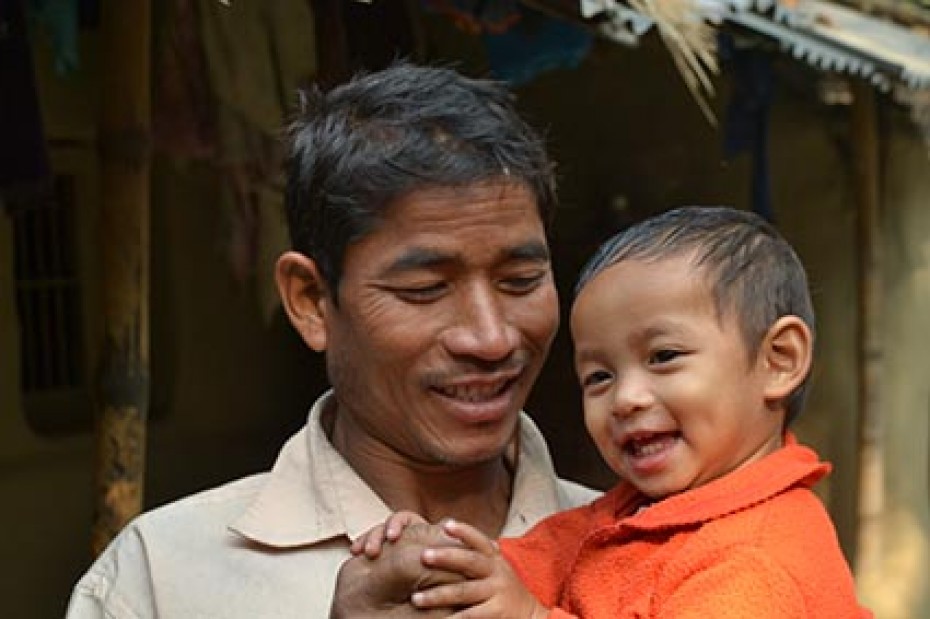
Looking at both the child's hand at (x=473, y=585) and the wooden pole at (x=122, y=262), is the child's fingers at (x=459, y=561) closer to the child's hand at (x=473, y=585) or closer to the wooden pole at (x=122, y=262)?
the child's hand at (x=473, y=585)

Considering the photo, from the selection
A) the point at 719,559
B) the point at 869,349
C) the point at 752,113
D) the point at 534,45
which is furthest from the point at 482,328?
the point at 869,349

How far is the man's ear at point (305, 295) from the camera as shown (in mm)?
2178

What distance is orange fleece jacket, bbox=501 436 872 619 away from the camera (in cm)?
171

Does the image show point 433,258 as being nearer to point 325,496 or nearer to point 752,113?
point 325,496

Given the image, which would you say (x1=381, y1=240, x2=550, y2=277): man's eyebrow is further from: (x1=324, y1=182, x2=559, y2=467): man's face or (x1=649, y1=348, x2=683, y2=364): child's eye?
(x1=649, y1=348, x2=683, y2=364): child's eye

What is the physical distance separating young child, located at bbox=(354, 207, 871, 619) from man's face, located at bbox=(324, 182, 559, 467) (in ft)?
0.37

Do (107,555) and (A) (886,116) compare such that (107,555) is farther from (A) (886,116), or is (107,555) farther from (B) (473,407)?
(A) (886,116)

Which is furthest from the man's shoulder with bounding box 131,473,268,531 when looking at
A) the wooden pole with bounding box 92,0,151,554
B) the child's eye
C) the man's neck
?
the wooden pole with bounding box 92,0,151,554

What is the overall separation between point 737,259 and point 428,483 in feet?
2.11

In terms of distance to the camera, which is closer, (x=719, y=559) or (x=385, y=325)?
(x=719, y=559)

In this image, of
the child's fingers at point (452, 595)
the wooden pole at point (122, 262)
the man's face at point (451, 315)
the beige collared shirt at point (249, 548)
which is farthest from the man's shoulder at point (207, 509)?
the wooden pole at point (122, 262)

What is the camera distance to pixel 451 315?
2031mm

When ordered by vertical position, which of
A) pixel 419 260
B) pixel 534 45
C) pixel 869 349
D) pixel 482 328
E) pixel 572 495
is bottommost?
pixel 869 349

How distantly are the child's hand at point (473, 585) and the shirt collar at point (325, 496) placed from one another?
432mm
